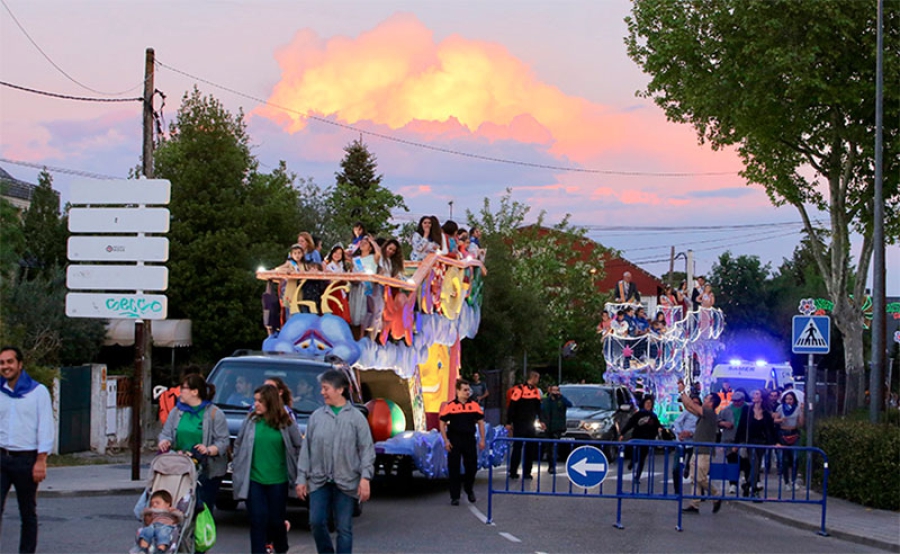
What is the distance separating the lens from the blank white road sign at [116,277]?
17.4m

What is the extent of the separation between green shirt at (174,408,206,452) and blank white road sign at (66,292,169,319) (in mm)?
7227

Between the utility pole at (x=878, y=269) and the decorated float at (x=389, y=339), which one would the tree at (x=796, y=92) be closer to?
the utility pole at (x=878, y=269)

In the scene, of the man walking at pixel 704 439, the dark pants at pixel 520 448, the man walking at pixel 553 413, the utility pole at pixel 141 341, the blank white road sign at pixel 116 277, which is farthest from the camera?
the man walking at pixel 553 413

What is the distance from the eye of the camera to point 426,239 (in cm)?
1978

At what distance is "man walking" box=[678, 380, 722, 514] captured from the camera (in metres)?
16.3

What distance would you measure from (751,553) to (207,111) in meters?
24.1

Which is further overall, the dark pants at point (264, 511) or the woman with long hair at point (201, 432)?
the woman with long hair at point (201, 432)

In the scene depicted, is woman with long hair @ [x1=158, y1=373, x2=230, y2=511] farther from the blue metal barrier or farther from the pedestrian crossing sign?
the pedestrian crossing sign

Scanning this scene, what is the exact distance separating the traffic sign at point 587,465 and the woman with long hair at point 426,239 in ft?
18.8

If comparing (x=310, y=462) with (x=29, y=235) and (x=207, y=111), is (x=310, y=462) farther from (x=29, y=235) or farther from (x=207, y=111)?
(x=29, y=235)

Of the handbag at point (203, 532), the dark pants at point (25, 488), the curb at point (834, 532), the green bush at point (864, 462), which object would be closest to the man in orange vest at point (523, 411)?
the curb at point (834, 532)

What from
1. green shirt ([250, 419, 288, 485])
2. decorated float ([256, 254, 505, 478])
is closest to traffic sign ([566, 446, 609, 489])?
decorated float ([256, 254, 505, 478])

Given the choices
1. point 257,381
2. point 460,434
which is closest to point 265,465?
point 257,381

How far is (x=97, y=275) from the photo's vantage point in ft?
57.4
